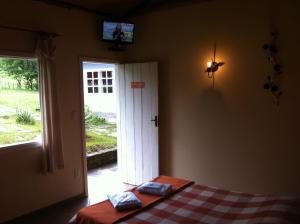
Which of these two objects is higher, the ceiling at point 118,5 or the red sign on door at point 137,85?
the ceiling at point 118,5

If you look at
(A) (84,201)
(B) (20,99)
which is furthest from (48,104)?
(A) (84,201)

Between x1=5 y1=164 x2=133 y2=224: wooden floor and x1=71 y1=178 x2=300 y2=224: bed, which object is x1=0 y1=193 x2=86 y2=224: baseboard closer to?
x1=5 y1=164 x2=133 y2=224: wooden floor

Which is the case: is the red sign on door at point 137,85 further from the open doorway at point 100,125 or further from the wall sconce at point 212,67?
the wall sconce at point 212,67

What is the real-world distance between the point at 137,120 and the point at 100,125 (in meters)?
3.52

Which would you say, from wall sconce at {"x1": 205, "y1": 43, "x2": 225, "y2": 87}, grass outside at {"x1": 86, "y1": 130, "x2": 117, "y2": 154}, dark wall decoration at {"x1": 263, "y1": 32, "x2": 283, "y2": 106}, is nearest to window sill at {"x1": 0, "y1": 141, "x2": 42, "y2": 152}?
wall sconce at {"x1": 205, "y1": 43, "x2": 225, "y2": 87}

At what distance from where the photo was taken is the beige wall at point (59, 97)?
3311 mm

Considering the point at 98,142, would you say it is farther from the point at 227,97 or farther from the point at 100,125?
the point at 227,97

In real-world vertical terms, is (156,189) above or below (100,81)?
below

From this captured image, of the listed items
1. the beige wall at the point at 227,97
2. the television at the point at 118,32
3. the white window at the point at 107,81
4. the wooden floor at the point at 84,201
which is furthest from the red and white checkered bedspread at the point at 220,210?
the white window at the point at 107,81

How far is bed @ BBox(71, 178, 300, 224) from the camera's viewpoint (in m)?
2.12

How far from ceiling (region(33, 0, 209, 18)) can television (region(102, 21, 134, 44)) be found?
237mm

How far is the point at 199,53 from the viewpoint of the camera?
3.90m

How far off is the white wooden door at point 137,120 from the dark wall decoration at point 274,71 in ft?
5.06

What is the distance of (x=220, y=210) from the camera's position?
2303 millimetres
